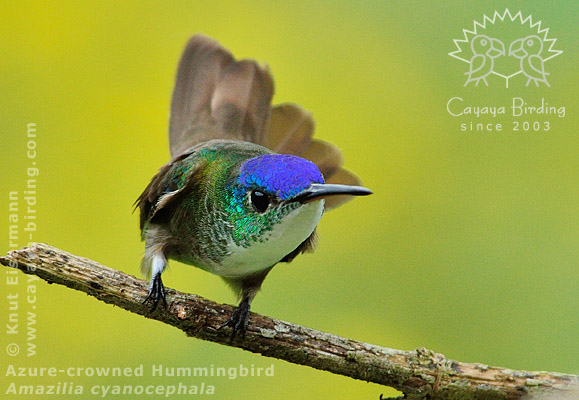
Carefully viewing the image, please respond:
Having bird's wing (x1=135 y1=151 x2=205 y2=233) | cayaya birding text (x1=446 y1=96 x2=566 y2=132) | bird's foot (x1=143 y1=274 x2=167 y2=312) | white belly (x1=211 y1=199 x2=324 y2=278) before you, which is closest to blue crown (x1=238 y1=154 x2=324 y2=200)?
white belly (x1=211 y1=199 x2=324 y2=278)

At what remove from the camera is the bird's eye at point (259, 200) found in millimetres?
4355

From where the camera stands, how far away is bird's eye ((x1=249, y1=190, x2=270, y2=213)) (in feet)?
14.3

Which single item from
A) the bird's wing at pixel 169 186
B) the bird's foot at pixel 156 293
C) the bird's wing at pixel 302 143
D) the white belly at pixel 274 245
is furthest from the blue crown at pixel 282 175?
the bird's wing at pixel 302 143

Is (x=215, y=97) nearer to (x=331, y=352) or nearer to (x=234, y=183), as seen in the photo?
(x=234, y=183)

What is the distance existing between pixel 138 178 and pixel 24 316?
1.85m

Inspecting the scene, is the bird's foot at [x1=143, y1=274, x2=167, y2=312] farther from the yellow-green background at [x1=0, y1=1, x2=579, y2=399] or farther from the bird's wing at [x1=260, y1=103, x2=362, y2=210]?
the bird's wing at [x1=260, y1=103, x2=362, y2=210]

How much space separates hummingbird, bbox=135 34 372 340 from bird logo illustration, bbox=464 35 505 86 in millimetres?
2268

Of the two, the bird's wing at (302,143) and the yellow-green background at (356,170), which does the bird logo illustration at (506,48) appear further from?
the bird's wing at (302,143)

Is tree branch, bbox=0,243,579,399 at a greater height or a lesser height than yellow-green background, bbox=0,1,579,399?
lesser

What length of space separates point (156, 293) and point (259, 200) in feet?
3.20

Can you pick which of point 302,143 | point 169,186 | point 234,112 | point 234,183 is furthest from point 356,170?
point 234,183

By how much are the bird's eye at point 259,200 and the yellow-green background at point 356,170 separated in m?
2.47

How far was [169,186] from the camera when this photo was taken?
544 cm

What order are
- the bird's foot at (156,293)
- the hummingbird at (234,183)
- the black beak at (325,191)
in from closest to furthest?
1. the black beak at (325,191)
2. the hummingbird at (234,183)
3. the bird's foot at (156,293)
